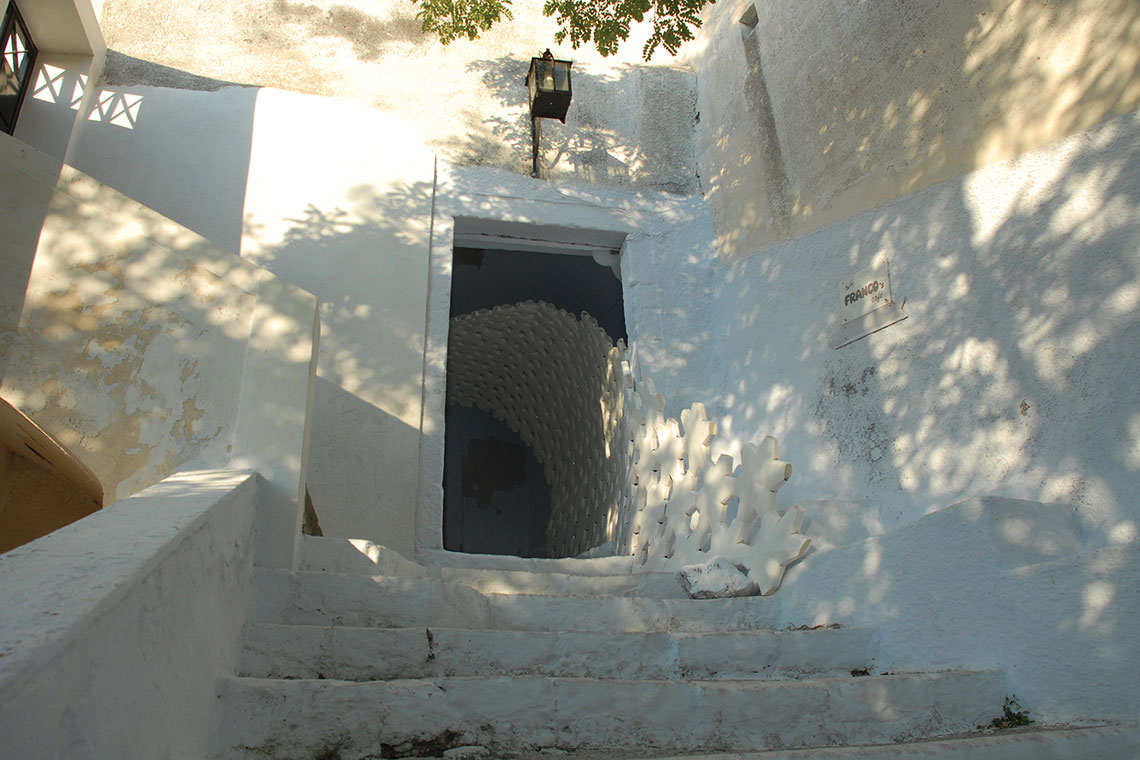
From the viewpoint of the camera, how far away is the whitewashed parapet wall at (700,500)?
3309 mm

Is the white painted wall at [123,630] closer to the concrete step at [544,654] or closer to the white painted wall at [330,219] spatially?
the concrete step at [544,654]

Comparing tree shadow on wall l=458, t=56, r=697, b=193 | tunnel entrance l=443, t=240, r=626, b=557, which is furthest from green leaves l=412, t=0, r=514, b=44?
tunnel entrance l=443, t=240, r=626, b=557

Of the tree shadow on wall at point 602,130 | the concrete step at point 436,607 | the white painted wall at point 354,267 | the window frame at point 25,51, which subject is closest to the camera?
the concrete step at point 436,607

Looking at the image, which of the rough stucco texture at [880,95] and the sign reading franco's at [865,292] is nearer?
the rough stucco texture at [880,95]

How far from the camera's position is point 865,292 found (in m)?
3.99

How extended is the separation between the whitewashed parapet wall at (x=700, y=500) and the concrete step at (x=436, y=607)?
512 millimetres

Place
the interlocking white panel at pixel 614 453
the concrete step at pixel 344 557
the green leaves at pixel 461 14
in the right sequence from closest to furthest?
the concrete step at pixel 344 557, the interlocking white panel at pixel 614 453, the green leaves at pixel 461 14

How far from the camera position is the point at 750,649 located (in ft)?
8.43

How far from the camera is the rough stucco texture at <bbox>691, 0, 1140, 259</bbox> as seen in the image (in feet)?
10.1

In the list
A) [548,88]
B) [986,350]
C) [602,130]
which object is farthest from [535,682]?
[602,130]

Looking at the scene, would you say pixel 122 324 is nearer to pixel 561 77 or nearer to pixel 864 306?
pixel 864 306

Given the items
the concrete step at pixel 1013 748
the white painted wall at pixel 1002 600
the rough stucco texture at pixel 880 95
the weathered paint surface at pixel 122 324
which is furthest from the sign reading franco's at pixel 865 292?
the weathered paint surface at pixel 122 324

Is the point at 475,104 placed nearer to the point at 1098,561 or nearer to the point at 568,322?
the point at 568,322

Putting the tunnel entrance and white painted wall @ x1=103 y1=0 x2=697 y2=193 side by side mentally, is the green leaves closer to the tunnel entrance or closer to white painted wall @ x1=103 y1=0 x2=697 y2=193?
white painted wall @ x1=103 y1=0 x2=697 y2=193
